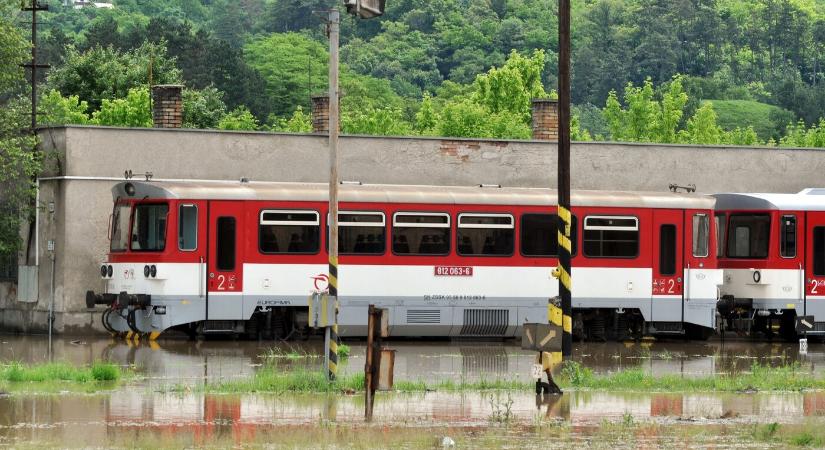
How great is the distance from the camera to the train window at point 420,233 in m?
32.0

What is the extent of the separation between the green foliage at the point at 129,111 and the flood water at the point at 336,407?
1425 inches

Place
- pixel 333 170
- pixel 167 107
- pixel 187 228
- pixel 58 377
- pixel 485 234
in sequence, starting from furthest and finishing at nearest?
pixel 167 107 → pixel 485 234 → pixel 187 228 → pixel 58 377 → pixel 333 170

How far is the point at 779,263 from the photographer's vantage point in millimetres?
34312

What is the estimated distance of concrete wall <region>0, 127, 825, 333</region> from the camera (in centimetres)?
3400

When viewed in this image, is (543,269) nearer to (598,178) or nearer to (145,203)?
(598,178)

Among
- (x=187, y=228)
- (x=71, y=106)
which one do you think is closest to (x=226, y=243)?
(x=187, y=228)

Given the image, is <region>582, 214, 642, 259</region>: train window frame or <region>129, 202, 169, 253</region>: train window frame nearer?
<region>129, 202, 169, 253</region>: train window frame

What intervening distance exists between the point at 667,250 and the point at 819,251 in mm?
3548

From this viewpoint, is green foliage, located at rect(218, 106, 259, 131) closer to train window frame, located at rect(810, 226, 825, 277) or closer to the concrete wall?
the concrete wall

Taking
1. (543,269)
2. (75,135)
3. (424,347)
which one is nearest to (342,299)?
(424,347)

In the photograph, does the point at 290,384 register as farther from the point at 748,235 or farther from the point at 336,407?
the point at 748,235

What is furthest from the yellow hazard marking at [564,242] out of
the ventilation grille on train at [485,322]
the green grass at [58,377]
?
the ventilation grille on train at [485,322]

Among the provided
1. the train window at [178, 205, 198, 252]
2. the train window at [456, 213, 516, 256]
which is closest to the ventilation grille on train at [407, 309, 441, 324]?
the train window at [456, 213, 516, 256]

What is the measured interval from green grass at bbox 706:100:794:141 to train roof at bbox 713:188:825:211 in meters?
128
